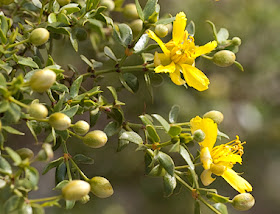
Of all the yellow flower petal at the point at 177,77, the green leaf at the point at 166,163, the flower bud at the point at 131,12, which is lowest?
the green leaf at the point at 166,163

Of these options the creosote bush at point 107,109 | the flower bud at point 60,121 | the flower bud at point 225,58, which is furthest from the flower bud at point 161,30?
the flower bud at point 60,121

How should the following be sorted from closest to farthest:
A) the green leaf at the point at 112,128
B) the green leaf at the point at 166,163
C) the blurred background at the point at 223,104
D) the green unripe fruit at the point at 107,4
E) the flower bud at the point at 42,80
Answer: the flower bud at the point at 42,80, the green leaf at the point at 166,163, the green leaf at the point at 112,128, the green unripe fruit at the point at 107,4, the blurred background at the point at 223,104

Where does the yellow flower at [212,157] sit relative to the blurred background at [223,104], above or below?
above

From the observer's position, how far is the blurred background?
1.62 metres

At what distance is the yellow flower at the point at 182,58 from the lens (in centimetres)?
81

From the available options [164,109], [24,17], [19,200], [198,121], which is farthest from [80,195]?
[164,109]

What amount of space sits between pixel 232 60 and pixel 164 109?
78cm

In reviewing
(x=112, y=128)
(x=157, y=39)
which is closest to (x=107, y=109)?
(x=112, y=128)

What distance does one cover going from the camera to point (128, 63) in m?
1.48

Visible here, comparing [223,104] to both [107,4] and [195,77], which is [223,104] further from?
[195,77]

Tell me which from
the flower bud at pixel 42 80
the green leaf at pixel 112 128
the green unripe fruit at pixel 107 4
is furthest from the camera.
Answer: the green unripe fruit at pixel 107 4

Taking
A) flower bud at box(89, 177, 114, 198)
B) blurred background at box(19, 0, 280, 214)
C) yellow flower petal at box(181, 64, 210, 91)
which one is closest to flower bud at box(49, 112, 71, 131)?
flower bud at box(89, 177, 114, 198)

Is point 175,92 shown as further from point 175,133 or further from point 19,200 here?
point 19,200

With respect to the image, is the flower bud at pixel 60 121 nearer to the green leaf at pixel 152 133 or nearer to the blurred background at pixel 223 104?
the green leaf at pixel 152 133
